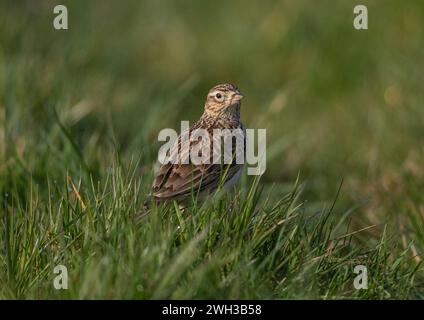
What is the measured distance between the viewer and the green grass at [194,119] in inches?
187

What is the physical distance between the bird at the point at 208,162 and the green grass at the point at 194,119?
0.17 metres

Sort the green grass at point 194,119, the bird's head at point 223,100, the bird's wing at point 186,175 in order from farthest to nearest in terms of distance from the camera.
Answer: the bird's head at point 223,100
the bird's wing at point 186,175
the green grass at point 194,119

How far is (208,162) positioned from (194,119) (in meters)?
5.16

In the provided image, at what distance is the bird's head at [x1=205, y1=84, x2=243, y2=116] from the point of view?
666cm

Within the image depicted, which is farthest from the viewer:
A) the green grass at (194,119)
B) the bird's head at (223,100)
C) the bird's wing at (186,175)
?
the bird's head at (223,100)

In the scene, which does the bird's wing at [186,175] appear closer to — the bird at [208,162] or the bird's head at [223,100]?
the bird at [208,162]

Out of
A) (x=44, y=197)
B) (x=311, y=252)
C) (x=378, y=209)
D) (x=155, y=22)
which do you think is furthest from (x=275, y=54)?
(x=311, y=252)

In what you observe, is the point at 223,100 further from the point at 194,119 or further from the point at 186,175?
the point at 194,119

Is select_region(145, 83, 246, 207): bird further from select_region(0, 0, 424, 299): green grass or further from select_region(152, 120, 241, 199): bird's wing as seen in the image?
select_region(0, 0, 424, 299): green grass

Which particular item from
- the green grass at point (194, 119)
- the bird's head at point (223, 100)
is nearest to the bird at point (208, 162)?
the bird's head at point (223, 100)

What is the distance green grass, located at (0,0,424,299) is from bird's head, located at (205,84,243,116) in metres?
0.56

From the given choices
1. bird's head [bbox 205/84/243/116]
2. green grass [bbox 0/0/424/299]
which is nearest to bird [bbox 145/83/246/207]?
bird's head [bbox 205/84/243/116]

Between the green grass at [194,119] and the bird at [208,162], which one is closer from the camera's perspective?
the green grass at [194,119]
